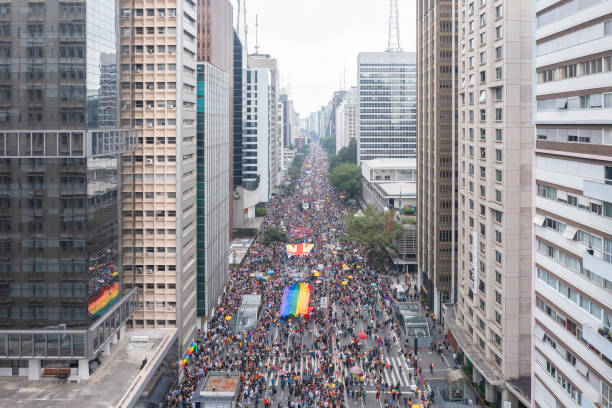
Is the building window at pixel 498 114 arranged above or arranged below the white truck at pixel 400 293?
above

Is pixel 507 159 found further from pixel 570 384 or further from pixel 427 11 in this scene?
pixel 427 11

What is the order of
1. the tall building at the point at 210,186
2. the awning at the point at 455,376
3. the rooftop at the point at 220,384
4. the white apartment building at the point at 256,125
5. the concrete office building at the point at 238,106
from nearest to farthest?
the rooftop at the point at 220,384
the awning at the point at 455,376
the tall building at the point at 210,186
the concrete office building at the point at 238,106
the white apartment building at the point at 256,125

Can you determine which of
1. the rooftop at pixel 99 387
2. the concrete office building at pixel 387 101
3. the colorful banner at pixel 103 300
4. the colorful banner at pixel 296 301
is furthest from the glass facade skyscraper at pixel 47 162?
the concrete office building at pixel 387 101

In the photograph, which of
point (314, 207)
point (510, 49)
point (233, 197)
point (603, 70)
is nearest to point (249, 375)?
point (510, 49)

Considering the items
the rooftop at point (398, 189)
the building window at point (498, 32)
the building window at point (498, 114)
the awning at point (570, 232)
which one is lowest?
the awning at point (570, 232)

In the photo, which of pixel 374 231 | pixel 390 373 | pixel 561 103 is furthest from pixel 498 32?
pixel 374 231

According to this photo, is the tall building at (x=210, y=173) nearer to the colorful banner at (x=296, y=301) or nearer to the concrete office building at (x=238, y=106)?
the colorful banner at (x=296, y=301)

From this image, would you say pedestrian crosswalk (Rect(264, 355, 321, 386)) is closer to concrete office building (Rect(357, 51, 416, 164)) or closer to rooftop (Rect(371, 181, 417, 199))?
rooftop (Rect(371, 181, 417, 199))
